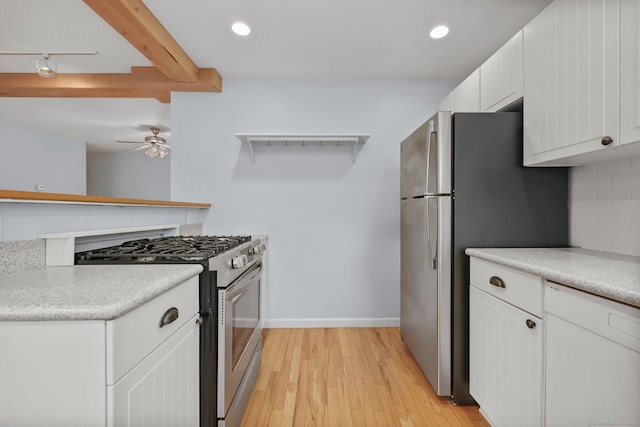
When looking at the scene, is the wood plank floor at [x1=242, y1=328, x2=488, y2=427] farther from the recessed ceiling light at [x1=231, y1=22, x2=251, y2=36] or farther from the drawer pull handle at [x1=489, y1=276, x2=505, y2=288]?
the recessed ceiling light at [x1=231, y1=22, x2=251, y2=36]

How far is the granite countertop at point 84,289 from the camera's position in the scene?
685mm

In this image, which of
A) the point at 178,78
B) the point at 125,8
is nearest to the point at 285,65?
the point at 178,78

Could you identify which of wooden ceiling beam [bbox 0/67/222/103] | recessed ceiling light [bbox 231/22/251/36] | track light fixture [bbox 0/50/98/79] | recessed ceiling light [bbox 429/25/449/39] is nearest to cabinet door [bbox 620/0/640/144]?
recessed ceiling light [bbox 429/25/449/39]

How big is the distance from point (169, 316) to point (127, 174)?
685 centimetres

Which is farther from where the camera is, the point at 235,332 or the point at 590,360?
the point at 235,332

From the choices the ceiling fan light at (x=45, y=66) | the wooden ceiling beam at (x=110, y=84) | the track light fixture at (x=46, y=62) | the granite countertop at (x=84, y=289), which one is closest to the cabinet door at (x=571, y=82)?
the granite countertop at (x=84, y=289)

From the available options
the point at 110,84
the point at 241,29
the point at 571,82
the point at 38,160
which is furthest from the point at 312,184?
the point at 38,160

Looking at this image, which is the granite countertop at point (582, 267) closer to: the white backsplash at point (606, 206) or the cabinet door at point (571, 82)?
the white backsplash at point (606, 206)

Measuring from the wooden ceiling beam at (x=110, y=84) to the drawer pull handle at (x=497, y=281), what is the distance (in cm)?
262

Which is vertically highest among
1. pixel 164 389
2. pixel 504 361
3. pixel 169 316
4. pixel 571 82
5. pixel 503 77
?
pixel 503 77

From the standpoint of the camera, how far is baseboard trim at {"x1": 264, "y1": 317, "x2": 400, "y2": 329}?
114 inches

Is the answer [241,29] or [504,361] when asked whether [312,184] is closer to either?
[241,29]

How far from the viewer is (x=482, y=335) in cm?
157

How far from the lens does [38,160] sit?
17.3 ft
